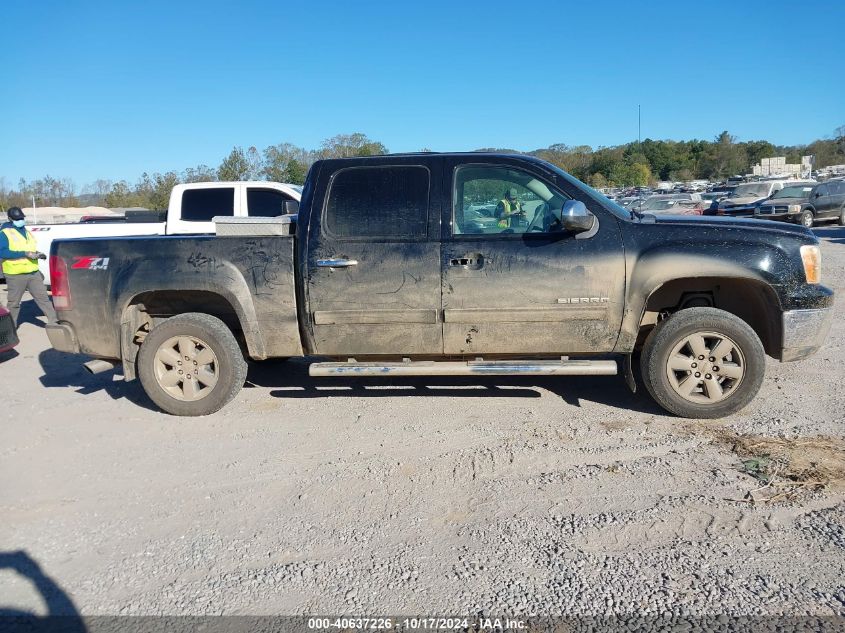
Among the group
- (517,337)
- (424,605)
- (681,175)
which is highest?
(681,175)

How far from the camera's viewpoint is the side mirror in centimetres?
486

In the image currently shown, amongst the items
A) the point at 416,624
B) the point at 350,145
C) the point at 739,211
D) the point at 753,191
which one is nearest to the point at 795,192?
the point at 739,211

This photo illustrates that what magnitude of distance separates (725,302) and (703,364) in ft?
2.60

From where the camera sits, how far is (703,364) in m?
5.15

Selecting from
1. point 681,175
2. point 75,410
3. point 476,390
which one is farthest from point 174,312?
point 681,175

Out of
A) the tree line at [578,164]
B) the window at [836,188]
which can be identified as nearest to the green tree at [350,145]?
the tree line at [578,164]

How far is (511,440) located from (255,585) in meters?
2.24

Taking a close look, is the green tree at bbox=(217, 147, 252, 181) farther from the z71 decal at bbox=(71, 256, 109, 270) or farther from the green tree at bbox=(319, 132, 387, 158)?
the z71 decal at bbox=(71, 256, 109, 270)

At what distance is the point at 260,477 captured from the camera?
177 inches

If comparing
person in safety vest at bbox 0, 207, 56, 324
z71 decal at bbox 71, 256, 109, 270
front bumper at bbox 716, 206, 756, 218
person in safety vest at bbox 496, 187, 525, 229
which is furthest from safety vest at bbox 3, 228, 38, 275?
front bumper at bbox 716, 206, 756, 218

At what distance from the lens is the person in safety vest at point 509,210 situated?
5.28 m

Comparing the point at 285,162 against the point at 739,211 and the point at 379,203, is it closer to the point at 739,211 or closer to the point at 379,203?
the point at 739,211

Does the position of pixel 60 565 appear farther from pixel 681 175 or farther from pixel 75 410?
pixel 681 175

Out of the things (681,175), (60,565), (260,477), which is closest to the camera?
(60,565)
